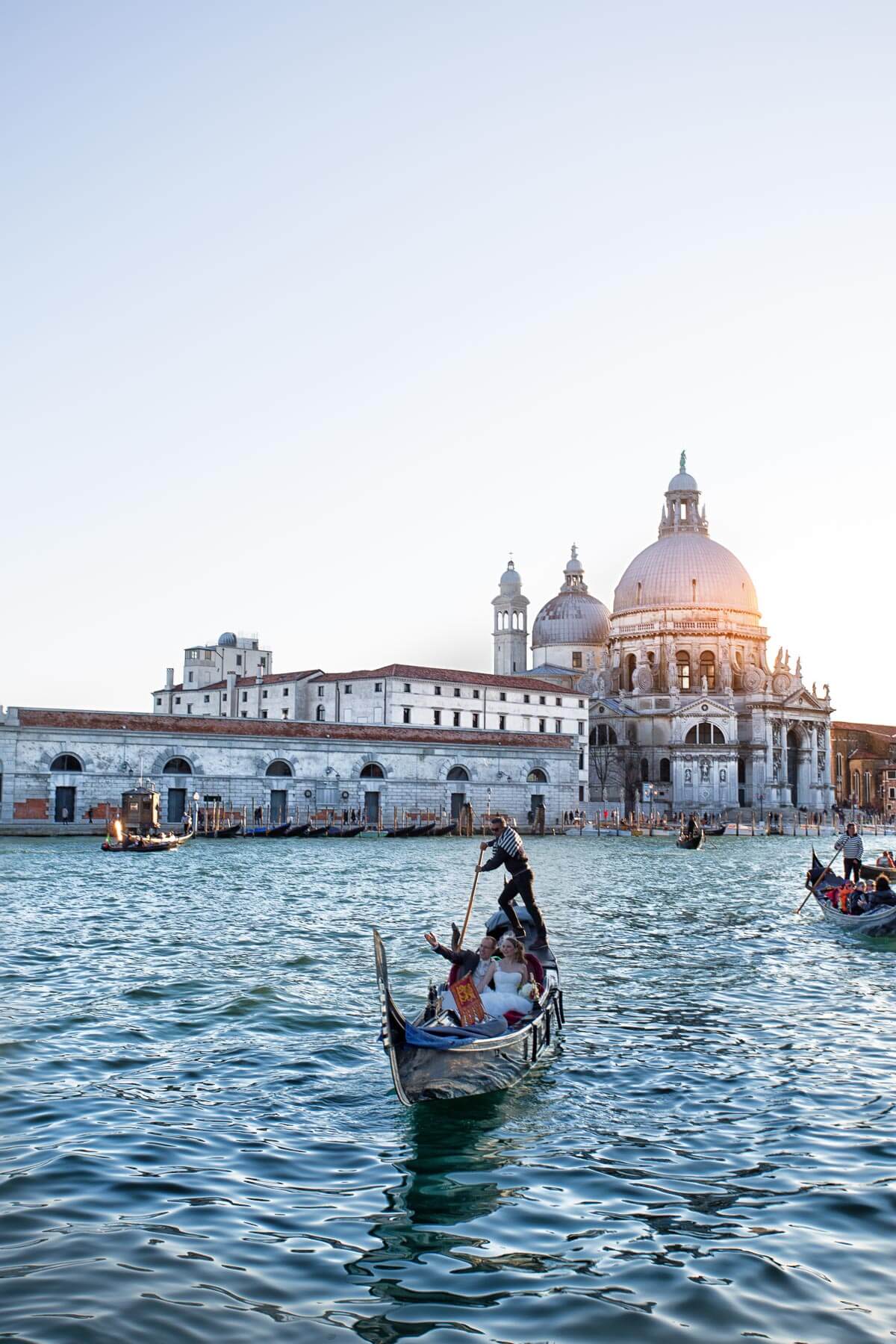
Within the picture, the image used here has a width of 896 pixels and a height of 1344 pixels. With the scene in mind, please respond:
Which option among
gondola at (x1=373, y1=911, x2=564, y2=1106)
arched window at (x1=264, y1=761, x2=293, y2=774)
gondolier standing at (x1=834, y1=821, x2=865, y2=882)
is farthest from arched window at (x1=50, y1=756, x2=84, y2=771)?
gondola at (x1=373, y1=911, x2=564, y2=1106)

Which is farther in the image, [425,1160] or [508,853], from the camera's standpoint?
[508,853]

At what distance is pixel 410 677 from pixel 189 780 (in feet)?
45.9

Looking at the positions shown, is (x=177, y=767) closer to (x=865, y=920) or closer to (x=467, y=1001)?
(x=865, y=920)

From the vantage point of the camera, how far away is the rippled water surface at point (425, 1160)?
19.3 feet

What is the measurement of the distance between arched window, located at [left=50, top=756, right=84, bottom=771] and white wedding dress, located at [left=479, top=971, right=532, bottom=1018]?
37470mm

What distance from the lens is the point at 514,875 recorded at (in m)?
12.6

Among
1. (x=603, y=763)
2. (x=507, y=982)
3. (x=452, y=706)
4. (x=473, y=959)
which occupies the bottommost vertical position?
(x=507, y=982)

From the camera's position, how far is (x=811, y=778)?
255 ft

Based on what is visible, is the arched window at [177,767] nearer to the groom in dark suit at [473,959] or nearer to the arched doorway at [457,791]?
the arched doorway at [457,791]

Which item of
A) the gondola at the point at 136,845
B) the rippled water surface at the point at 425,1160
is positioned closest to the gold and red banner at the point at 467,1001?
the rippled water surface at the point at 425,1160

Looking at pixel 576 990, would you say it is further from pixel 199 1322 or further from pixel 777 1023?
pixel 199 1322

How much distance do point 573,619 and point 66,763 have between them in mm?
48789

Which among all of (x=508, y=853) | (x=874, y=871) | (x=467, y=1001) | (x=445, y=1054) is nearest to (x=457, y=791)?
(x=874, y=871)

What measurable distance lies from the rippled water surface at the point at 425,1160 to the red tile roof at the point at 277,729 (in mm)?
30147
